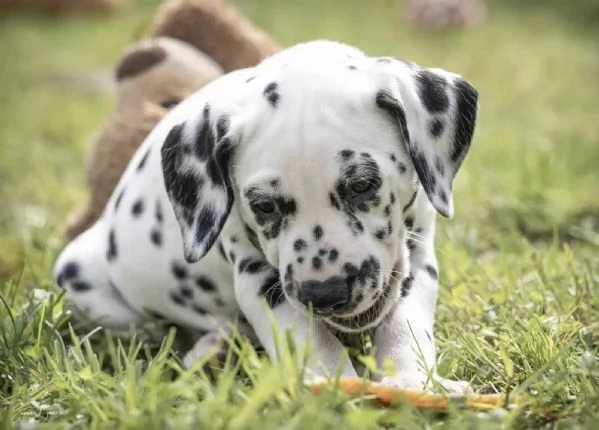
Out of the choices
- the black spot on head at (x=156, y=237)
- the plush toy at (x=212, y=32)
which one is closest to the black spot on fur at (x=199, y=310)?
the black spot on head at (x=156, y=237)

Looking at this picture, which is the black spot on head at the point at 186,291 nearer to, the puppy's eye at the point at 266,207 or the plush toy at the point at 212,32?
the puppy's eye at the point at 266,207

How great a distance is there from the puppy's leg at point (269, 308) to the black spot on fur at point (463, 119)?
0.73 meters

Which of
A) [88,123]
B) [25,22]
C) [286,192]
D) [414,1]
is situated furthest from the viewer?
[25,22]

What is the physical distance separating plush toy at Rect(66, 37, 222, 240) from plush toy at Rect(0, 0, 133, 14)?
765 cm

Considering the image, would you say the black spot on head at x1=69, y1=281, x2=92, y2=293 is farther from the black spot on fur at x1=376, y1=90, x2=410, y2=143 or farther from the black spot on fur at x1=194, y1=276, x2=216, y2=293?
the black spot on fur at x1=376, y1=90, x2=410, y2=143

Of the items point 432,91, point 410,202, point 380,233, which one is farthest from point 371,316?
point 432,91

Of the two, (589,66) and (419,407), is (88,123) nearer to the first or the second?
(589,66)

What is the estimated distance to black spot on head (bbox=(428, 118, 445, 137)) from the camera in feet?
10.3

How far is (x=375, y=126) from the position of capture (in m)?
3.07

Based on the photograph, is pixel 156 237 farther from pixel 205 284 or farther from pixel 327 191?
pixel 327 191

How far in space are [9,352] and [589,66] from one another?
289 inches

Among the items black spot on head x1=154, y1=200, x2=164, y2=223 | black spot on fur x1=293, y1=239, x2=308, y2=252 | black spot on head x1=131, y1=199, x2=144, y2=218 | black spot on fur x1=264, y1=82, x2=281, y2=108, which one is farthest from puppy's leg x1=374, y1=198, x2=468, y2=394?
black spot on head x1=131, y1=199, x2=144, y2=218

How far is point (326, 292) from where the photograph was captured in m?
2.90

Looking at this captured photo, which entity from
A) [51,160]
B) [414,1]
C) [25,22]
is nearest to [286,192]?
[51,160]
